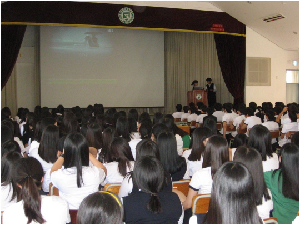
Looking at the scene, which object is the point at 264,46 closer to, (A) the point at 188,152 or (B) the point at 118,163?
(A) the point at 188,152

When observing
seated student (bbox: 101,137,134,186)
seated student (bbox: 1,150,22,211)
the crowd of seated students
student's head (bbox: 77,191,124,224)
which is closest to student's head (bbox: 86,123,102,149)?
the crowd of seated students

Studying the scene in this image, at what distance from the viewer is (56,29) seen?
379 inches

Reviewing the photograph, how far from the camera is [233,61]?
1041 centimetres

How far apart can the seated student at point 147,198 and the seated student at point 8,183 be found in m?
0.80

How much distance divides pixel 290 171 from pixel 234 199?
3.11 ft

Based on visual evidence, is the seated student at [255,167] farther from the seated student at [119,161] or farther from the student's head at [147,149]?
the seated student at [119,161]

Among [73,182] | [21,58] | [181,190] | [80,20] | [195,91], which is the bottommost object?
[181,190]

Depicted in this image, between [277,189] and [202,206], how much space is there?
57cm

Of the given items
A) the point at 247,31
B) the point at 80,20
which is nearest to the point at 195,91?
the point at 247,31

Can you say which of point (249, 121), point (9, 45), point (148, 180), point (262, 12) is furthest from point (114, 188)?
point (262, 12)

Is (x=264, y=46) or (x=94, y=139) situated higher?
(x=264, y=46)

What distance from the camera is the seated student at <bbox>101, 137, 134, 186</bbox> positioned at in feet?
9.06

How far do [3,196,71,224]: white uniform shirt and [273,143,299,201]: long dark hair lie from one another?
4.79 ft

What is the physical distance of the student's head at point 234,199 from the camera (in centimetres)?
142
